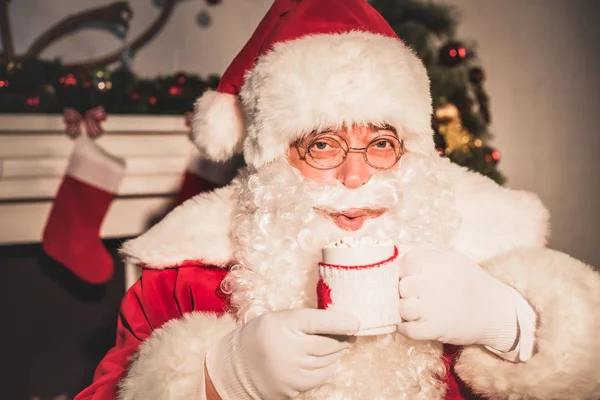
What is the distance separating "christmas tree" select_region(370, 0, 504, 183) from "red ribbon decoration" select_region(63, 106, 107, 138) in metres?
1.04

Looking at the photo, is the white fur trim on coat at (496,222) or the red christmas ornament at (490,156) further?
the red christmas ornament at (490,156)

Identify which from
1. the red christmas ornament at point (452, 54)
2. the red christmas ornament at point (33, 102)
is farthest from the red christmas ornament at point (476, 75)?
the red christmas ornament at point (33, 102)

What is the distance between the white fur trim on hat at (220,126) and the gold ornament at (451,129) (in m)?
1.02

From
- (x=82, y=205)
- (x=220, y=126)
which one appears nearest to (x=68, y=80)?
(x=82, y=205)

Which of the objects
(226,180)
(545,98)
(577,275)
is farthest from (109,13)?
(545,98)

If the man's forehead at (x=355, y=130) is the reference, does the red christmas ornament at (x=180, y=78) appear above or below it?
above

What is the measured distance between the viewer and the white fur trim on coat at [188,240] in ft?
3.51

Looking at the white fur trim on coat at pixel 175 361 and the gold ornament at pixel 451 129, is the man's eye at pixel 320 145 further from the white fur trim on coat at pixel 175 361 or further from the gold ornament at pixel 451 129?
the gold ornament at pixel 451 129

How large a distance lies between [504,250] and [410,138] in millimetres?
295

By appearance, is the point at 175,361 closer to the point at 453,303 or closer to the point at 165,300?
the point at 165,300

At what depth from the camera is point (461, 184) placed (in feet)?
3.65

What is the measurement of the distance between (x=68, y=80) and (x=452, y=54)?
1338 millimetres

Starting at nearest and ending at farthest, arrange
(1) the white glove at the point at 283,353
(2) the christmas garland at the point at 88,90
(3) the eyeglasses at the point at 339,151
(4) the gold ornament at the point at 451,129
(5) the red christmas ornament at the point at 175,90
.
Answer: (1) the white glove at the point at 283,353
(3) the eyeglasses at the point at 339,151
(2) the christmas garland at the point at 88,90
(5) the red christmas ornament at the point at 175,90
(4) the gold ornament at the point at 451,129

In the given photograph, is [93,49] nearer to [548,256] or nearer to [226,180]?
[226,180]
